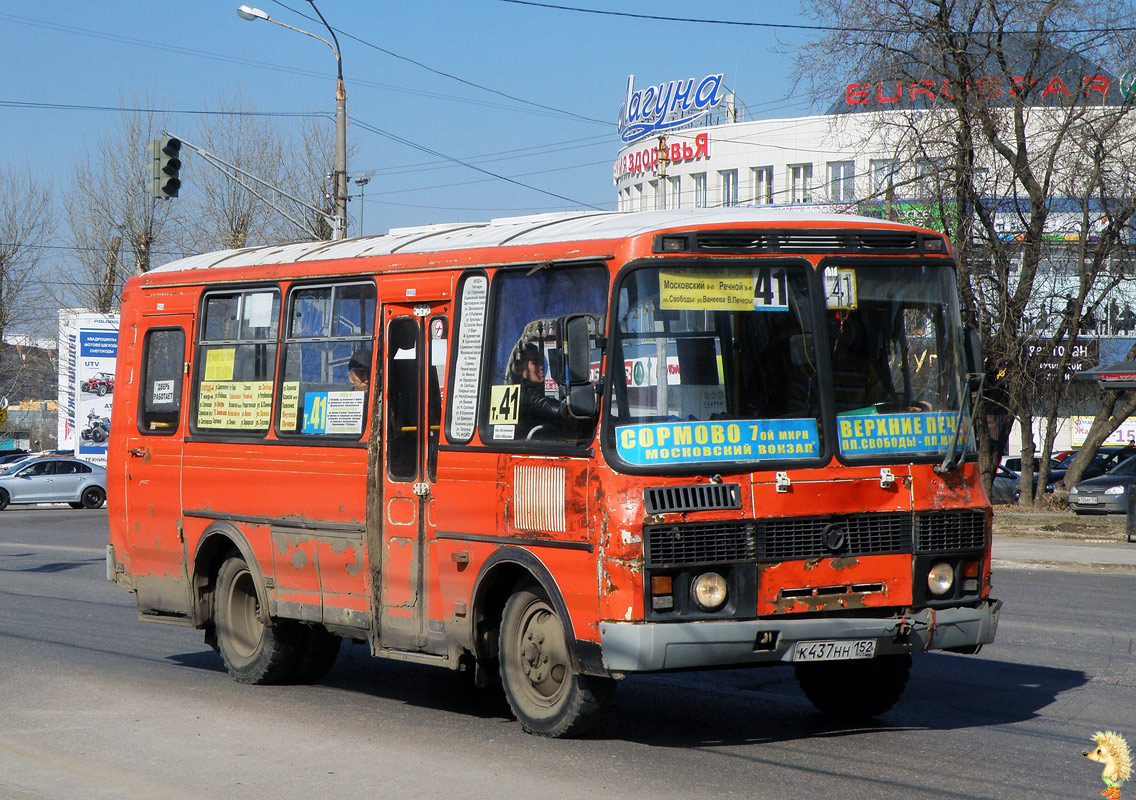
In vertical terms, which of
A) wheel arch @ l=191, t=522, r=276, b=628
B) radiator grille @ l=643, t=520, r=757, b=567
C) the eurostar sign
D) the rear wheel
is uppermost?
the eurostar sign

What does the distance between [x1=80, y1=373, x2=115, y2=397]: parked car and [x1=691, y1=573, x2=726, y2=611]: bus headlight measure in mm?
38778

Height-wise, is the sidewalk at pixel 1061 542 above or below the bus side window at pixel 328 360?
below

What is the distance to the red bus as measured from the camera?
6996mm

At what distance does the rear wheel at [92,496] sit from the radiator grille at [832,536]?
34.2 meters

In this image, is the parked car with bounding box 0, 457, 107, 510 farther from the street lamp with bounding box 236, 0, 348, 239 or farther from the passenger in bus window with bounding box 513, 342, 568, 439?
the passenger in bus window with bounding box 513, 342, 568, 439

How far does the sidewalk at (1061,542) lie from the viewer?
19594 millimetres

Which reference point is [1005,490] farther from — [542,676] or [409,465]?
[542,676]

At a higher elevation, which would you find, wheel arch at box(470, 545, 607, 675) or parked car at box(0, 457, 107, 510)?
wheel arch at box(470, 545, 607, 675)

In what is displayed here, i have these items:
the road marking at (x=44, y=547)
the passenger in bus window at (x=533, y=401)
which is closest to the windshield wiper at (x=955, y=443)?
the passenger in bus window at (x=533, y=401)

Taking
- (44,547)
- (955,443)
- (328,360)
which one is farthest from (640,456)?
(44,547)

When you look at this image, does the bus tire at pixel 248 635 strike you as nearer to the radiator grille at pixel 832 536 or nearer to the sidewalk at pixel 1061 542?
the radiator grille at pixel 832 536

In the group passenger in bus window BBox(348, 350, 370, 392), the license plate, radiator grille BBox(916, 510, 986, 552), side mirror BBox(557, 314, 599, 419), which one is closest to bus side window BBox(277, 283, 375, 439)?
passenger in bus window BBox(348, 350, 370, 392)

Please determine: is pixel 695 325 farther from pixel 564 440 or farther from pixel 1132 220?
pixel 1132 220

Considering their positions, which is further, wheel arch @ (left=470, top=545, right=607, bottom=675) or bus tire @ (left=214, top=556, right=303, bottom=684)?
bus tire @ (left=214, top=556, right=303, bottom=684)
